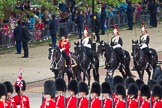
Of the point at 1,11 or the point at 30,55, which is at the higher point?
the point at 1,11

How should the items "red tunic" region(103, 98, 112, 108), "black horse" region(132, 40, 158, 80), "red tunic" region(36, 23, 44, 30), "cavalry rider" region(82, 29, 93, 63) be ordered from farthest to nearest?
"red tunic" region(36, 23, 44, 30), "black horse" region(132, 40, 158, 80), "cavalry rider" region(82, 29, 93, 63), "red tunic" region(103, 98, 112, 108)

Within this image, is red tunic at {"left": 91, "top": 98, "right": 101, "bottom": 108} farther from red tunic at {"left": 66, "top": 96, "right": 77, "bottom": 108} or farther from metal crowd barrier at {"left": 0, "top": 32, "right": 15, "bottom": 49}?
metal crowd barrier at {"left": 0, "top": 32, "right": 15, "bottom": 49}

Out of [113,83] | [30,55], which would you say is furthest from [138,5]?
[113,83]

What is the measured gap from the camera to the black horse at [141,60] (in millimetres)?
33625

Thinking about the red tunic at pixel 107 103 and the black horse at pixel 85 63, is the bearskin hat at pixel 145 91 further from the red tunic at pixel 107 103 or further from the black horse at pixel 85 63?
the black horse at pixel 85 63

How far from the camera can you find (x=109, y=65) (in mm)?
33094

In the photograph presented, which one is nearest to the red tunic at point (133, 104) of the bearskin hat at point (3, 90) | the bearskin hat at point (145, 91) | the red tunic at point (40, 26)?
the bearskin hat at point (145, 91)

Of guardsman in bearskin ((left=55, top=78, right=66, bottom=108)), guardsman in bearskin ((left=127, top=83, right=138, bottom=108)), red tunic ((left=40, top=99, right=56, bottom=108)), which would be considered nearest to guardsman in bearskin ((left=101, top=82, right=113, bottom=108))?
guardsman in bearskin ((left=127, top=83, right=138, bottom=108))

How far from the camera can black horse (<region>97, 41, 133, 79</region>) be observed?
32.9 metres

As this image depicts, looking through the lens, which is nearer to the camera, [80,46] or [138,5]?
[80,46]

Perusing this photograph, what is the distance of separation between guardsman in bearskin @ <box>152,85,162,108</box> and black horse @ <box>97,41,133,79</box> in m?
10.0

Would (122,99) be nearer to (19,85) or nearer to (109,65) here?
(19,85)

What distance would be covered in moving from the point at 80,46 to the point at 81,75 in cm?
197

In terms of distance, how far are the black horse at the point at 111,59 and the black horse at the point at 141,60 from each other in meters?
0.36
